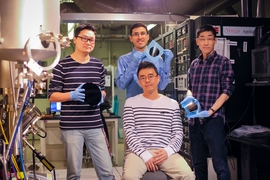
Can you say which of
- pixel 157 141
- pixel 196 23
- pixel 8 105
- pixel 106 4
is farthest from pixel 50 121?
pixel 8 105

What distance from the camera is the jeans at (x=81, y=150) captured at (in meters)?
2.19

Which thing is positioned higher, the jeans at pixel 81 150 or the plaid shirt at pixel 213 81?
the plaid shirt at pixel 213 81

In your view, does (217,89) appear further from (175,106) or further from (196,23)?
(196,23)

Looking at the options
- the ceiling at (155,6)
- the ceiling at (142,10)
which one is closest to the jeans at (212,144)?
the ceiling at (142,10)

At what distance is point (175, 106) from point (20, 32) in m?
1.36

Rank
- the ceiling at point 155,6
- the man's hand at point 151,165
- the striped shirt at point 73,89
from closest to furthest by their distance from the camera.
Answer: the man's hand at point 151,165 < the striped shirt at point 73,89 < the ceiling at point 155,6

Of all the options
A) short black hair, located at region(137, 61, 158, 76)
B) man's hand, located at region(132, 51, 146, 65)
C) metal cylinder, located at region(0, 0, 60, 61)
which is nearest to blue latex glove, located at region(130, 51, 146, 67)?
man's hand, located at region(132, 51, 146, 65)

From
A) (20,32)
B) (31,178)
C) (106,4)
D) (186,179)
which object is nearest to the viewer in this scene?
(20,32)

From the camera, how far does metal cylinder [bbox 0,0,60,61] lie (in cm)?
122

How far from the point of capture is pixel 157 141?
224cm

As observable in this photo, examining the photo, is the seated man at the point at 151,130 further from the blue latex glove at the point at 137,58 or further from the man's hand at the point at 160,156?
the blue latex glove at the point at 137,58

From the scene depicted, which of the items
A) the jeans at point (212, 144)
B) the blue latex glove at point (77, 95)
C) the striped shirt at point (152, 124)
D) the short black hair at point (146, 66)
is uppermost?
the short black hair at point (146, 66)

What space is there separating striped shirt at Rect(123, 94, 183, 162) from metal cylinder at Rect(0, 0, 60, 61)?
1098 mm

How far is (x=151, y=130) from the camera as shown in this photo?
2.25 meters
